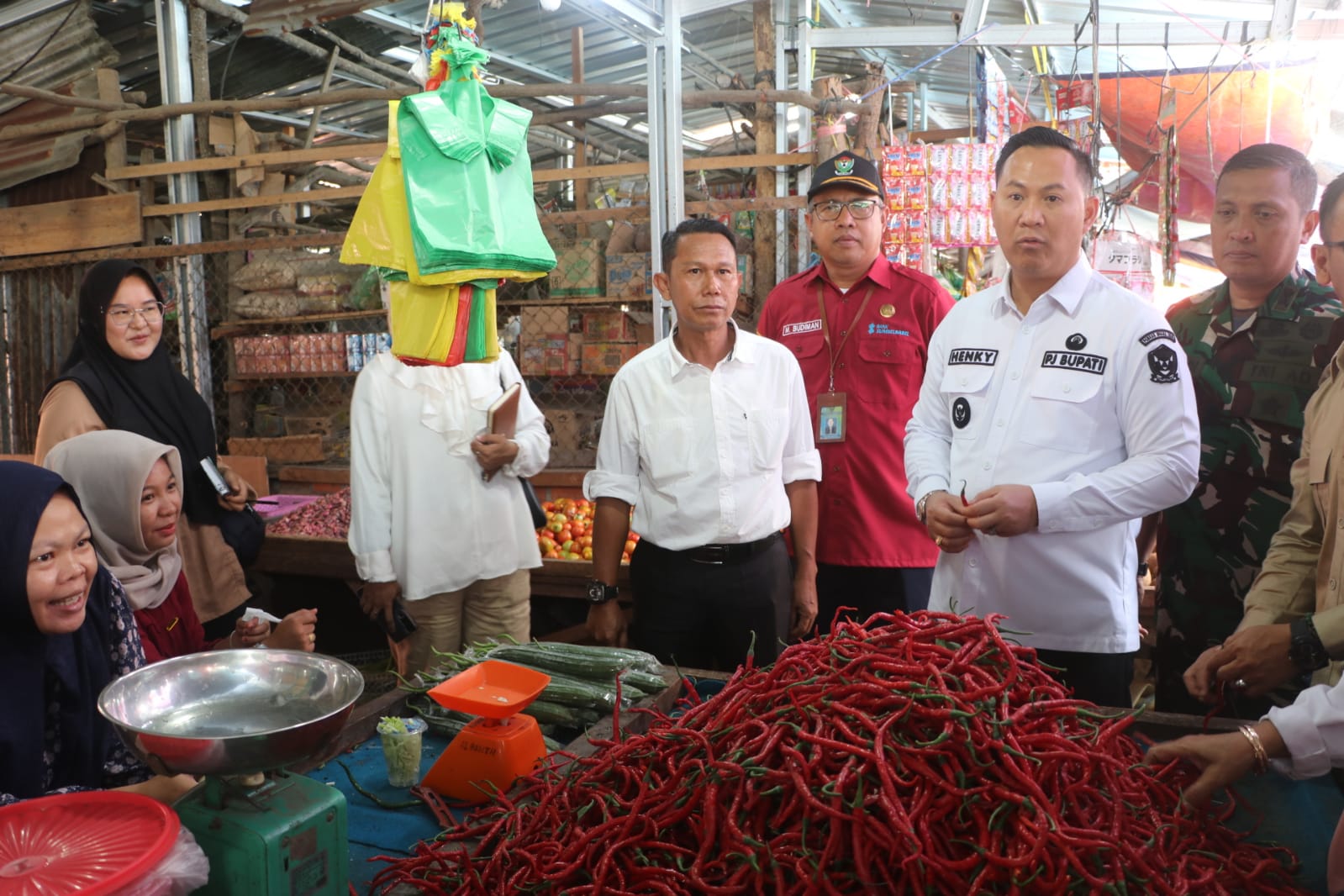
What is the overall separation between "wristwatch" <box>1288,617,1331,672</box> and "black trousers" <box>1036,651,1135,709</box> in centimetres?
51

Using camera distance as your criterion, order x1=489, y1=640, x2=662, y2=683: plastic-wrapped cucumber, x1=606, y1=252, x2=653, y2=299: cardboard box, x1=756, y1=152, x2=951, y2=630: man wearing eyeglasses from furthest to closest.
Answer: x1=606, y1=252, x2=653, y2=299: cardboard box → x1=756, y1=152, x2=951, y2=630: man wearing eyeglasses → x1=489, y1=640, x2=662, y2=683: plastic-wrapped cucumber

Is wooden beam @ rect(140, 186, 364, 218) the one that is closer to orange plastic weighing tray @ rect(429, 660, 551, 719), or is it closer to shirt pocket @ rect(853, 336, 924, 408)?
shirt pocket @ rect(853, 336, 924, 408)

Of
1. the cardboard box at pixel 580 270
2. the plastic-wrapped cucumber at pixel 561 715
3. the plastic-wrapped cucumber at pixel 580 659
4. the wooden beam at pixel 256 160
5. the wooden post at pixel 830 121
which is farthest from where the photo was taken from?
the cardboard box at pixel 580 270

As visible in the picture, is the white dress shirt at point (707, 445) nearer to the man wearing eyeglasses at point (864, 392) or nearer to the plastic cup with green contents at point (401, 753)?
the man wearing eyeglasses at point (864, 392)

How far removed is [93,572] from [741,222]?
481 centimetres

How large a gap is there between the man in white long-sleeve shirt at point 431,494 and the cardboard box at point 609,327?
2.61m

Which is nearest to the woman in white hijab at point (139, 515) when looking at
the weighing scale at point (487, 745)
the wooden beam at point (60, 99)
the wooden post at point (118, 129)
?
the weighing scale at point (487, 745)

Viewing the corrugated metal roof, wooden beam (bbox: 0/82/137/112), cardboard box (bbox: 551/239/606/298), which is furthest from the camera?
cardboard box (bbox: 551/239/606/298)

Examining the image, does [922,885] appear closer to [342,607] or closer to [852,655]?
[852,655]

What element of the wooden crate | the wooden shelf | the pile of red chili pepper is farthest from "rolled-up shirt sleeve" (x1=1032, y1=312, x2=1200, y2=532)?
the wooden crate

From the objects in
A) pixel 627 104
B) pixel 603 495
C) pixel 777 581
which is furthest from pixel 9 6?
pixel 777 581

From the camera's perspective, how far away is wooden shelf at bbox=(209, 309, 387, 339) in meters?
6.38

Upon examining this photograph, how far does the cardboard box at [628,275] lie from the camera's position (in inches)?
231

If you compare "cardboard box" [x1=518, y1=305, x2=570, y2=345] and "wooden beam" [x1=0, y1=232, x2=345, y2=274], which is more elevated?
"wooden beam" [x1=0, y1=232, x2=345, y2=274]
